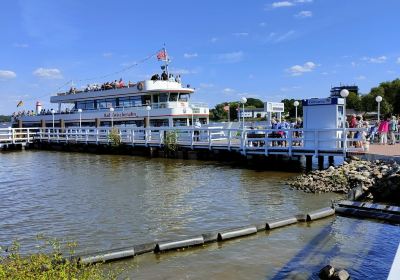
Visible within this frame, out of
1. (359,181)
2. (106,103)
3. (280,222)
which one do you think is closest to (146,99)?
(106,103)

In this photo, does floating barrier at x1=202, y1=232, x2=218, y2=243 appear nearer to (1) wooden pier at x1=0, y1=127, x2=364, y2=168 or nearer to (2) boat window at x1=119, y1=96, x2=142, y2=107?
(1) wooden pier at x1=0, y1=127, x2=364, y2=168

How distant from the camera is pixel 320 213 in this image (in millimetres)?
10695

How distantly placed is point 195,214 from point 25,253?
4.36m

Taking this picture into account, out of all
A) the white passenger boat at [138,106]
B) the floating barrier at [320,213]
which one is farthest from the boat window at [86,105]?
the floating barrier at [320,213]

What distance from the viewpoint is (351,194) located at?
A: 1234 centimetres

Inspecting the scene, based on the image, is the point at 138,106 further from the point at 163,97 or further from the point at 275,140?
the point at 275,140

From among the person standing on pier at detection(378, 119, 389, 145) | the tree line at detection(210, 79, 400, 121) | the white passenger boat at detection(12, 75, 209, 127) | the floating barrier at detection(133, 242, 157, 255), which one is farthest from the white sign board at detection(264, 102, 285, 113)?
the tree line at detection(210, 79, 400, 121)

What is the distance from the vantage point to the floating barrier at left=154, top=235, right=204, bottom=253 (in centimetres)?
839

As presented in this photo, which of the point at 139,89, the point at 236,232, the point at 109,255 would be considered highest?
the point at 139,89

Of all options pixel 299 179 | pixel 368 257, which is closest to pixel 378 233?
pixel 368 257

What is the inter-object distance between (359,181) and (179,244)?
7738 millimetres

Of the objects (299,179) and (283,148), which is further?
(283,148)

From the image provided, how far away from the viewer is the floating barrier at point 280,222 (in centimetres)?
973

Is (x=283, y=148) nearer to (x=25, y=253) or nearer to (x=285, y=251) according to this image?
(x=285, y=251)
